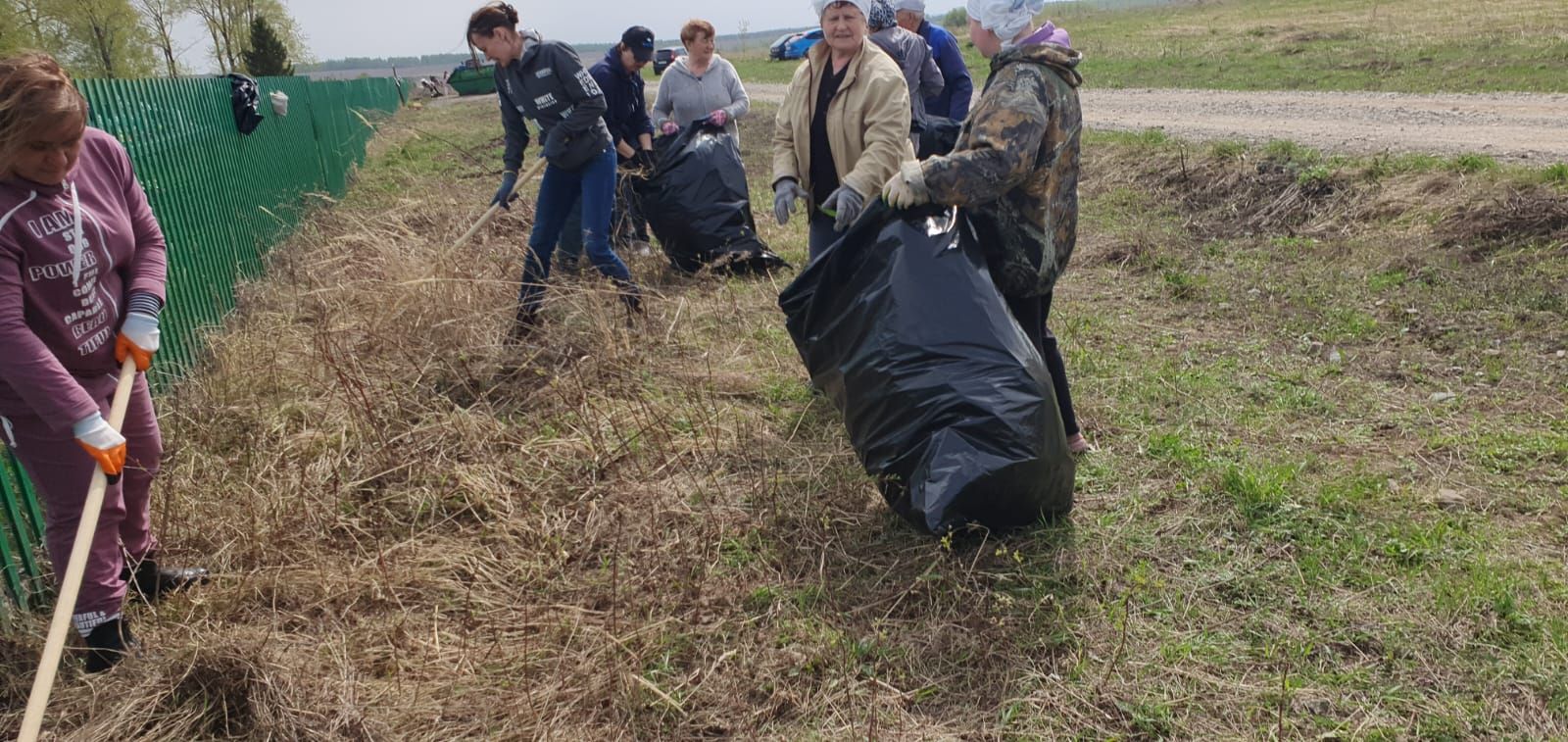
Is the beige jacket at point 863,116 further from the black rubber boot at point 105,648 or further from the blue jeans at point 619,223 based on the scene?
the black rubber boot at point 105,648

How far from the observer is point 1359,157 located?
608 cm

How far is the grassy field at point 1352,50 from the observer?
9.96m

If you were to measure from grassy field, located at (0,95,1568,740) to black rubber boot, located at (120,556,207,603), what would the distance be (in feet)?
0.23

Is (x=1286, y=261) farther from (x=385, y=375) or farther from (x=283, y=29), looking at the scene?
(x=283, y=29)

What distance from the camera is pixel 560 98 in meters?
4.13

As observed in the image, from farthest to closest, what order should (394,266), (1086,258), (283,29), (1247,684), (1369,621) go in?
(283,29) < (1086,258) < (394,266) < (1369,621) < (1247,684)

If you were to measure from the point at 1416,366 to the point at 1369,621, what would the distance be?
1.85 meters

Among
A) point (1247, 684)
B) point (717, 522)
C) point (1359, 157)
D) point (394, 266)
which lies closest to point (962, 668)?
point (1247, 684)

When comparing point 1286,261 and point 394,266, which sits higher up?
point 394,266

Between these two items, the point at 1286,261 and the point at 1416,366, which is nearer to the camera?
the point at 1416,366

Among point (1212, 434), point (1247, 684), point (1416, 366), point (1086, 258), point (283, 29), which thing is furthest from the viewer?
point (283, 29)

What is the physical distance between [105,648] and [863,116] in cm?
250

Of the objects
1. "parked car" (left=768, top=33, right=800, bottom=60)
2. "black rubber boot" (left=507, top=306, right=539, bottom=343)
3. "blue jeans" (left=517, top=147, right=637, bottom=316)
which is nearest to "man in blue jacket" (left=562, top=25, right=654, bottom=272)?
"blue jeans" (left=517, top=147, right=637, bottom=316)

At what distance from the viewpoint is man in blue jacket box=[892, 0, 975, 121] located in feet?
16.6
